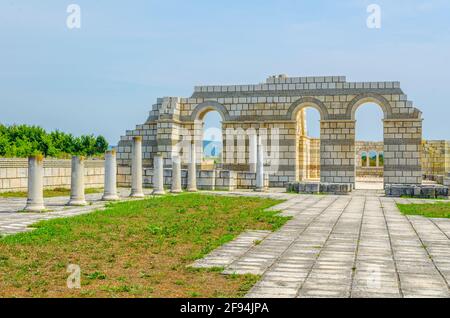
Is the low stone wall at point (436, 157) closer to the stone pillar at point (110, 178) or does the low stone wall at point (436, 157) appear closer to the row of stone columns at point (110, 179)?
the row of stone columns at point (110, 179)

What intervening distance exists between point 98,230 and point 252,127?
17101mm

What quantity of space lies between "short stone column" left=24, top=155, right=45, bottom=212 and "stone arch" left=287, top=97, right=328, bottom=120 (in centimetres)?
1493

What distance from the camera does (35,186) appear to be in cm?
1261

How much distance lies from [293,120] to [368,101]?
3590 mm

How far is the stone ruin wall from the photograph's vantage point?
2408 centimetres

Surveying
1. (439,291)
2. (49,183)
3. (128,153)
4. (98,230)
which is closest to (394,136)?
(128,153)

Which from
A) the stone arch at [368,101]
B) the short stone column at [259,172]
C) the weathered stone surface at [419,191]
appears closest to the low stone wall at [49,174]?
the short stone column at [259,172]

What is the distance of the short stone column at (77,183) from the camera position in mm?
14093

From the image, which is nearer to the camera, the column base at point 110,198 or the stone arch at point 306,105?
the column base at point 110,198

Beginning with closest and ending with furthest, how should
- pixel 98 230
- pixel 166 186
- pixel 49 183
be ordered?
pixel 98 230 < pixel 49 183 < pixel 166 186

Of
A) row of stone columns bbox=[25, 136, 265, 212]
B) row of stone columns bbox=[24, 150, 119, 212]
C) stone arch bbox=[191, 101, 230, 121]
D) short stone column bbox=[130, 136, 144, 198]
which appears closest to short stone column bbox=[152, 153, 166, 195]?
row of stone columns bbox=[25, 136, 265, 212]

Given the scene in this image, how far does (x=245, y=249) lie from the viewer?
806cm

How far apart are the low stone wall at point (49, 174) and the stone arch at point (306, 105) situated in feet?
30.4
